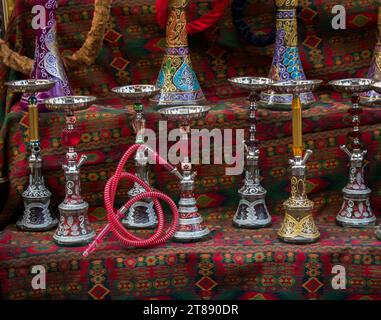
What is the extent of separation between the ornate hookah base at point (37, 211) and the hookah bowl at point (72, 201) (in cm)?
11

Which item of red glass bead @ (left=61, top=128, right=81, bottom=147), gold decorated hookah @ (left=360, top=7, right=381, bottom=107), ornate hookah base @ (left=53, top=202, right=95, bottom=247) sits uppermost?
gold decorated hookah @ (left=360, top=7, right=381, bottom=107)

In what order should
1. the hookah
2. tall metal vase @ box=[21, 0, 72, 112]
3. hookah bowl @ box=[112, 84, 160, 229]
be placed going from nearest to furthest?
the hookah
hookah bowl @ box=[112, 84, 160, 229]
tall metal vase @ box=[21, 0, 72, 112]

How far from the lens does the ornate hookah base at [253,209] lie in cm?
246

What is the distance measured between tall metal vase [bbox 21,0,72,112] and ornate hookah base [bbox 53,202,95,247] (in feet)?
1.34

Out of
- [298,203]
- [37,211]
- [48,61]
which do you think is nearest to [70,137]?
[37,211]

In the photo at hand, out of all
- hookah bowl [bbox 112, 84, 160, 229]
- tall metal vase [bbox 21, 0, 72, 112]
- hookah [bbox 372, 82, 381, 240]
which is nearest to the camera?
hookah [bbox 372, 82, 381, 240]

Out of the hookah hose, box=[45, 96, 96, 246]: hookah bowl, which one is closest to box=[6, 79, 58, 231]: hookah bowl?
box=[45, 96, 96, 246]: hookah bowl

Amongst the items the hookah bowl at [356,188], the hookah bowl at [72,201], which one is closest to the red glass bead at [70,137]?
the hookah bowl at [72,201]

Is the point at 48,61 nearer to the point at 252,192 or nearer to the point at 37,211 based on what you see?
the point at 37,211

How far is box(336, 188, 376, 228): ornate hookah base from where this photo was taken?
245cm

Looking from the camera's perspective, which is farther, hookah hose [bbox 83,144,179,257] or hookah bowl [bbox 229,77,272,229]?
hookah bowl [bbox 229,77,272,229]

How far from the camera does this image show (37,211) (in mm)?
2494

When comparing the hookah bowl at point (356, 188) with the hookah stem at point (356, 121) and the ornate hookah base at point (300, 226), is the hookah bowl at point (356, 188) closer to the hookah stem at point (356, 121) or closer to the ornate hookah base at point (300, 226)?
the hookah stem at point (356, 121)

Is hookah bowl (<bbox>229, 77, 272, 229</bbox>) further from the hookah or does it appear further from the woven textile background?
the hookah
